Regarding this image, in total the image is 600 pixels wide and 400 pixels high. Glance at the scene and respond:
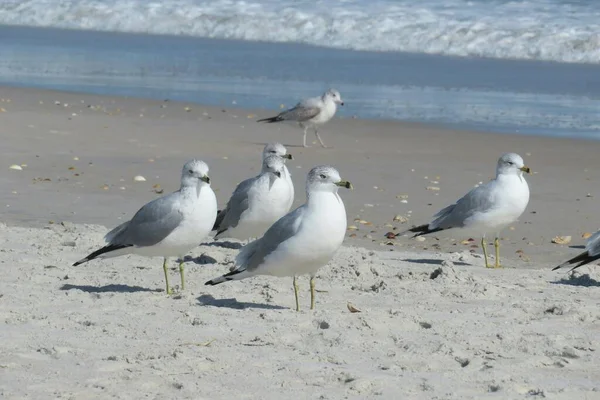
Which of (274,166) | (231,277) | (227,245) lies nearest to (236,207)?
(274,166)

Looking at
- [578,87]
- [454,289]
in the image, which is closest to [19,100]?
[578,87]

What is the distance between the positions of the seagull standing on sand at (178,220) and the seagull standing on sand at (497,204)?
7.48ft

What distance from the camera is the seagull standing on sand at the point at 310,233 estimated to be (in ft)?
20.5

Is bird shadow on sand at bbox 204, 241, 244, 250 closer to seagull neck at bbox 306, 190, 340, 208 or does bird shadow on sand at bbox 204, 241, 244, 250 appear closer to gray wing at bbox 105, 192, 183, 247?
gray wing at bbox 105, 192, 183, 247

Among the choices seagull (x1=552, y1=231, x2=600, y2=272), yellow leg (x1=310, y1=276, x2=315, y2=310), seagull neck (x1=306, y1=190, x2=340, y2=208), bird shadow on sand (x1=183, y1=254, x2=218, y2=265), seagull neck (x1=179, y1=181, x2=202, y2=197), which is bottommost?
bird shadow on sand (x1=183, y1=254, x2=218, y2=265)

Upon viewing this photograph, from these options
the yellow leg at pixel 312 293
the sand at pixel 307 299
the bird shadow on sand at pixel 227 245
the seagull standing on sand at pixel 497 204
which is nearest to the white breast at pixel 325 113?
the sand at pixel 307 299

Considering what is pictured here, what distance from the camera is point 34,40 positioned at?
84.8ft

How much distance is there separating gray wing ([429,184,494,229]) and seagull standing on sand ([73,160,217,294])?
2272mm

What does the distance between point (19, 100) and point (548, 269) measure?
9885 mm

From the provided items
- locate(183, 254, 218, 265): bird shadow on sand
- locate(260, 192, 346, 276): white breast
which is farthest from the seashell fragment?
locate(260, 192, 346, 276): white breast

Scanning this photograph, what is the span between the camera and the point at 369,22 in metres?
27.9

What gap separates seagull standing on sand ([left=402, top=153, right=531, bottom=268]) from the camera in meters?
8.32

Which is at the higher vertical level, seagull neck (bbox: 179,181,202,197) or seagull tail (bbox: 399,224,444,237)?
seagull neck (bbox: 179,181,202,197)

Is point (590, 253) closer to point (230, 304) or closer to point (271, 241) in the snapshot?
point (271, 241)
